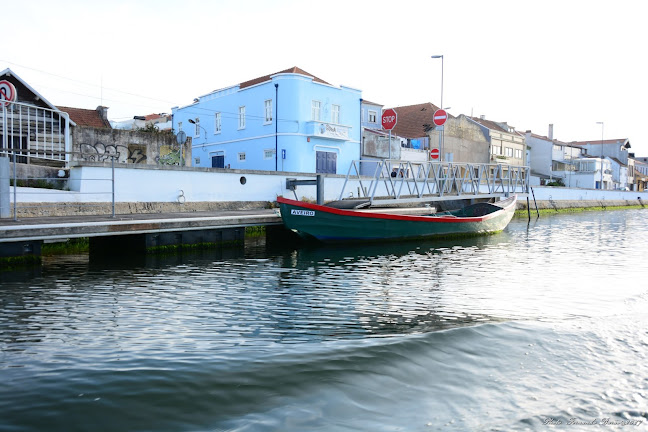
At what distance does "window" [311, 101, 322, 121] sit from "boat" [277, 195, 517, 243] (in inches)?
538

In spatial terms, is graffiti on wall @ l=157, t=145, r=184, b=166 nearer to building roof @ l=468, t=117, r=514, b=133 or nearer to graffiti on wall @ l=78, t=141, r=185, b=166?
graffiti on wall @ l=78, t=141, r=185, b=166

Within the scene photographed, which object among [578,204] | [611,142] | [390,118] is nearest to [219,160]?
[390,118]

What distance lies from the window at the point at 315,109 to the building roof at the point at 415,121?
17795mm

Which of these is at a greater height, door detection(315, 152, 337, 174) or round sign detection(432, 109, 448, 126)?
round sign detection(432, 109, 448, 126)

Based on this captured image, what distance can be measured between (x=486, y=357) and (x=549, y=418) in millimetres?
1424

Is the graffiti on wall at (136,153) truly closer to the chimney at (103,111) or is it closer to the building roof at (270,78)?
the chimney at (103,111)

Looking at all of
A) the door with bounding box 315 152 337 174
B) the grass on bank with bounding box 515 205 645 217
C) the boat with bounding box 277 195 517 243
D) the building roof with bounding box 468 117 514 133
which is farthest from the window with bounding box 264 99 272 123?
the building roof with bounding box 468 117 514 133

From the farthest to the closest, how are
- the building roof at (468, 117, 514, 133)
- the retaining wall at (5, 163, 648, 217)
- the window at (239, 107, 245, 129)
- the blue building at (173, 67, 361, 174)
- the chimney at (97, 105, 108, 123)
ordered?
the building roof at (468, 117, 514, 133), the chimney at (97, 105, 108, 123), the window at (239, 107, 245, 129), the blue building at (173, 67, 361, 174), the retaining wall at (5, 163, 648, 217)

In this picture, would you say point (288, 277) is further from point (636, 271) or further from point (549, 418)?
point (636, 271)

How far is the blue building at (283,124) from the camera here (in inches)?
1155

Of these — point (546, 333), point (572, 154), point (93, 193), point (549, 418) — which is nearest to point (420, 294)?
point (546, 333)

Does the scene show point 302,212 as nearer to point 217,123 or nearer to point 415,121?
point 217,123

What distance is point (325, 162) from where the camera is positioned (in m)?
31.2

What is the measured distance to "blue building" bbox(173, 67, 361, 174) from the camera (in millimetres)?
29328
